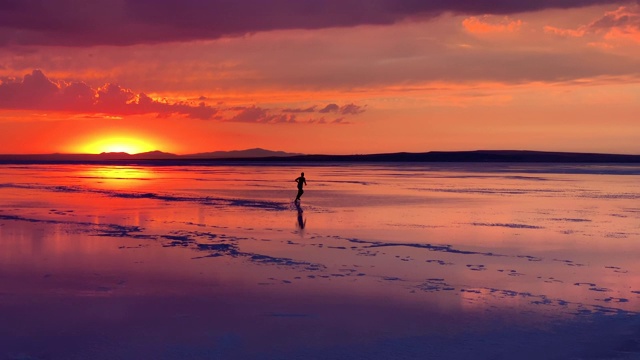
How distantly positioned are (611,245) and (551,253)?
6.40 feet

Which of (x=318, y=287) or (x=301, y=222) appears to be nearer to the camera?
(x=318, y=287)

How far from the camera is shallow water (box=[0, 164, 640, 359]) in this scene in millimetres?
7578

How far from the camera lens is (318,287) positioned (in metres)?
10.4

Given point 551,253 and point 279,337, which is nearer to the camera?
point 279,337

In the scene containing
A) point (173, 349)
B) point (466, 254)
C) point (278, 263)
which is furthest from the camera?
point (466, 254)

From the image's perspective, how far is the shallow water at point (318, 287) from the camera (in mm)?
7578

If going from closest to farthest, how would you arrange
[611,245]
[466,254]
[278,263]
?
[278,263], [466,254], [611,245]

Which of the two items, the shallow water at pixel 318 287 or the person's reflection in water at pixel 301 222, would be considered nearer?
the shallow water at pixel 318 287

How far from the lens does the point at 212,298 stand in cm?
969

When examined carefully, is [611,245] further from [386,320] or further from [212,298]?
[212,298]

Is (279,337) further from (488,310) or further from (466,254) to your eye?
(466,254)

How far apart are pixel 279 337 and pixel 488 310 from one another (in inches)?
117

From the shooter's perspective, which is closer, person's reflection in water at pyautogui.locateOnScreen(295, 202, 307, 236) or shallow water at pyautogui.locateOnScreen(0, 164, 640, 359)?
shallow water at pyautogui.locateOnScreen(0, 164, 640, 359)

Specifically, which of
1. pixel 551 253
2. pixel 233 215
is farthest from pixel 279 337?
pixel 233 215
